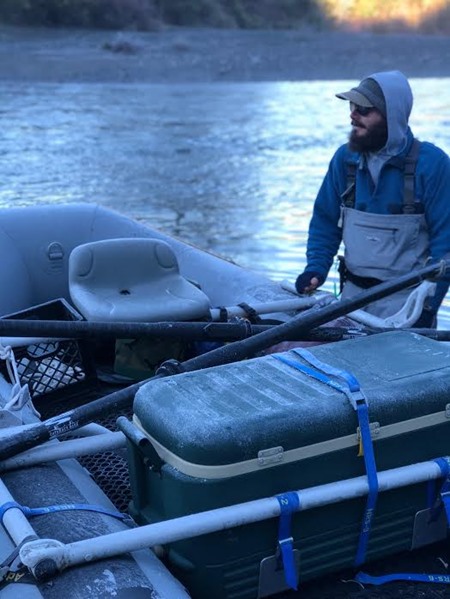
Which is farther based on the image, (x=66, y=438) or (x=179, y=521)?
(x=66, y=438)

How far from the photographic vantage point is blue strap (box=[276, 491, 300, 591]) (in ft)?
6.64

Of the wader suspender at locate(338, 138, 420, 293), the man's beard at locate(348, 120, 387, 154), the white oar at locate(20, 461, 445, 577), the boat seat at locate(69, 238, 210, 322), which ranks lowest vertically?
the boat seat at locate(69, 238, 210, 322)

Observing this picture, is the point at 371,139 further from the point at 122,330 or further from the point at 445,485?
the point at 445,485

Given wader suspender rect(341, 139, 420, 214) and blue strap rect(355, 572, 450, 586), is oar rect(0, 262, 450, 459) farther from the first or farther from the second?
blue strap rect(355, 572, 450, 586)

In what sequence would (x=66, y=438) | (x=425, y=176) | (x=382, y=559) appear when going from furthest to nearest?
(x=425, y=176)
(x=66, y=438)
(x=382, y=559)

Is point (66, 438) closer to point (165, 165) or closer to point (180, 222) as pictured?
point (180, 222)

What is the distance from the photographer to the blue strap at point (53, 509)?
2.11 metres

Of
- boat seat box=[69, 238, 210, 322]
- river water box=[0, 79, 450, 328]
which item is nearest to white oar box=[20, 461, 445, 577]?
boat seat box=[69, 238, 210, 322]

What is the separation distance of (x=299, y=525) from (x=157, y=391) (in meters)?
0.43

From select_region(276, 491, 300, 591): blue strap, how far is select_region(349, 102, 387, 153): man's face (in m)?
1.64

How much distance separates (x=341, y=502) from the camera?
6.99 feet

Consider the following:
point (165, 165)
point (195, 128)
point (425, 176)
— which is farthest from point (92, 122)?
point (425, 176)

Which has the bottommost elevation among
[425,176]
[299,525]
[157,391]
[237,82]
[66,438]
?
[237,82]

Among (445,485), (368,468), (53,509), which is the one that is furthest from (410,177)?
(53,509)
